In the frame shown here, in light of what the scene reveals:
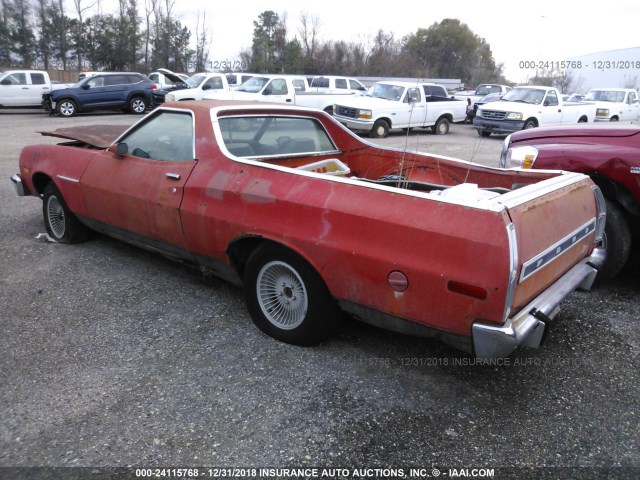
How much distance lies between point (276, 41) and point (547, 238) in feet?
180

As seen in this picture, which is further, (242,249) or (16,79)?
(16,79)

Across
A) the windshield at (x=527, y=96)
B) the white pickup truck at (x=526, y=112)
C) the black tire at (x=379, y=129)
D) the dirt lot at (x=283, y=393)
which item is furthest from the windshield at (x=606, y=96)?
the dirt lot at (x=283, y=393)

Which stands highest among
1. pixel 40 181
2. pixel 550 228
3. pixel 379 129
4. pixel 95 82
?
pixel 95 82

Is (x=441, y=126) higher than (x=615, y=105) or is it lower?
lower

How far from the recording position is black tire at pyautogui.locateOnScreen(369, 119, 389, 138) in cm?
1602

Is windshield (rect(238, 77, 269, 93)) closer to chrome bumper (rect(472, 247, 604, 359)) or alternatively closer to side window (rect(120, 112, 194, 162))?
side window (rect(120, 112, 194, 162))

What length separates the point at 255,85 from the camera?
17891 mm

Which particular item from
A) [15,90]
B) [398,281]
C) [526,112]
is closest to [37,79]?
[15,90]

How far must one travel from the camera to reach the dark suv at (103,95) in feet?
65.4

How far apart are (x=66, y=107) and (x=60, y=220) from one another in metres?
17.0

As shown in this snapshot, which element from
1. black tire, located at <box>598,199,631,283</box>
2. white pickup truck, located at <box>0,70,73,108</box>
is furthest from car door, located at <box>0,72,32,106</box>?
black tire, located at <box>598,199,631,283</box>

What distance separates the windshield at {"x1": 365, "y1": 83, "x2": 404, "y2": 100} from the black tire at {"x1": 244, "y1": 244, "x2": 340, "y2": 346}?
14.4m

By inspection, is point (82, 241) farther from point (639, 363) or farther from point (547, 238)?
point (639, 363)

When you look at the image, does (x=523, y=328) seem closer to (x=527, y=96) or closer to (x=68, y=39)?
(x=527, y=96)
